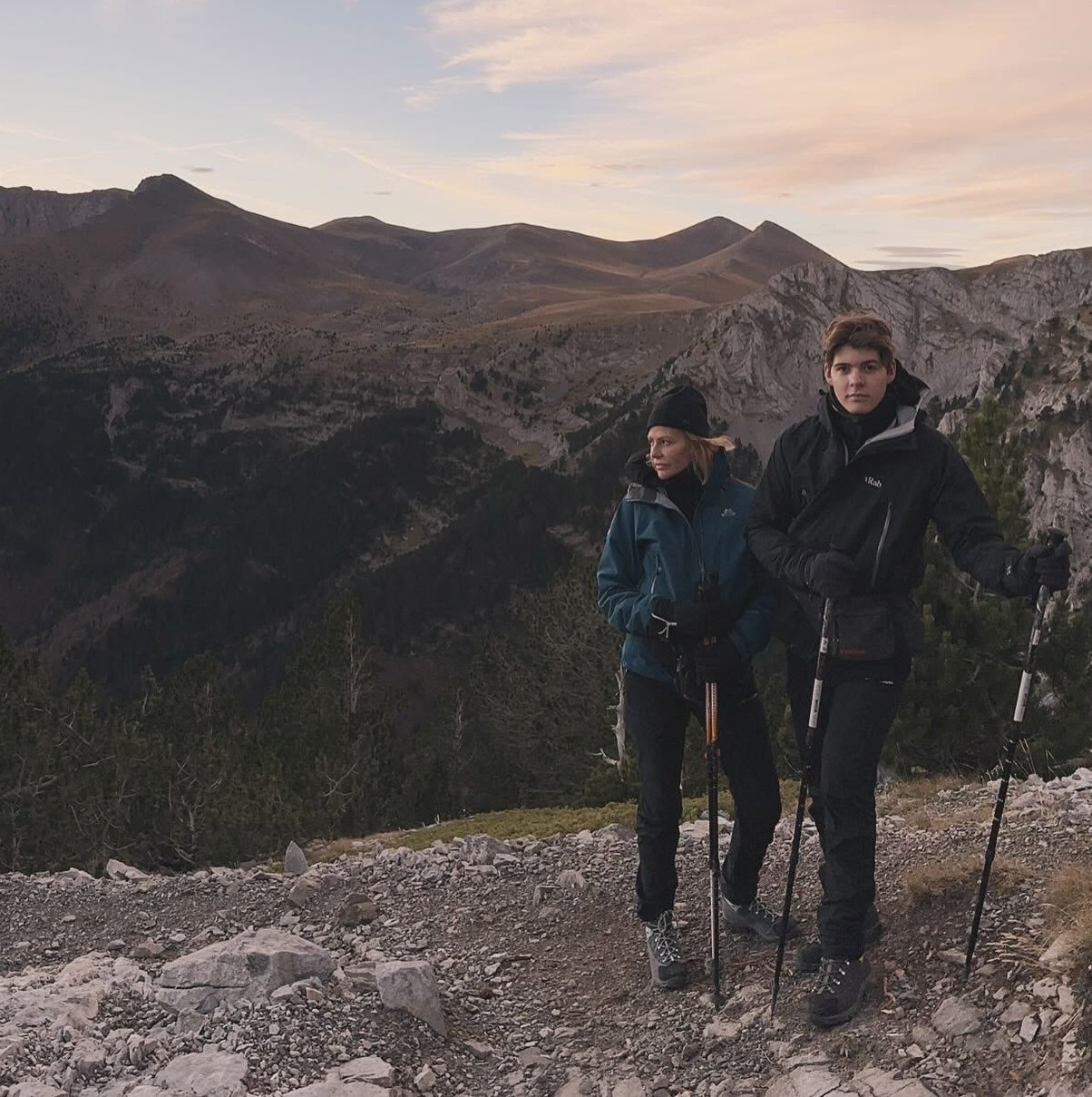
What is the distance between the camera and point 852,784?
4293mm

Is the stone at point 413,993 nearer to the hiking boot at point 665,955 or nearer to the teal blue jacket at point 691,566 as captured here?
the hiking boot at point 665,955

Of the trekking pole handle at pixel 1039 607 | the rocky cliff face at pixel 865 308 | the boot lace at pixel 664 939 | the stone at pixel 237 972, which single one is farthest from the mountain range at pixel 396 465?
the stone at pixel 237 972

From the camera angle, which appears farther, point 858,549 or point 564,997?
point 564,997

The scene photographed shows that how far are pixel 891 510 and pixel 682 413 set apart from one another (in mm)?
1137

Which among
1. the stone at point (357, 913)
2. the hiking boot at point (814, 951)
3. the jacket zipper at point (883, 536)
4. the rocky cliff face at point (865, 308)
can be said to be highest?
the rocky cliff face at point (865, 308)

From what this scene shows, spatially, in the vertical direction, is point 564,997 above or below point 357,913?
above

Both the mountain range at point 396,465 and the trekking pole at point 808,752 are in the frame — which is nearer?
the trekking pole at point 808,752

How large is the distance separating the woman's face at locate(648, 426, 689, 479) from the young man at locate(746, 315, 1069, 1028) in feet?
1.47

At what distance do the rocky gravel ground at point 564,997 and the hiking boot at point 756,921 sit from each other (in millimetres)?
102

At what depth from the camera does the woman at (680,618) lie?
470 centimetres

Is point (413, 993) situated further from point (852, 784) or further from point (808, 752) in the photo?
point (852, 784)

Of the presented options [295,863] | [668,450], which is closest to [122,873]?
[295,863]

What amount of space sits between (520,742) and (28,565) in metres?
156

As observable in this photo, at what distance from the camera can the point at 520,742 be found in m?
31.5
